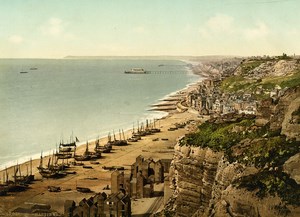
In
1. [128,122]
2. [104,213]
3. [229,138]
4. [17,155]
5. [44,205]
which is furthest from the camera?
[128,122]

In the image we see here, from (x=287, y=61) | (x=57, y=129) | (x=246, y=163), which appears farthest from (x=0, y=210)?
(x=287, y=61)

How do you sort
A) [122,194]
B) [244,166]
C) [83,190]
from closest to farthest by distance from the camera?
1. [244,166]
2. [122,194]
3. [83,190]

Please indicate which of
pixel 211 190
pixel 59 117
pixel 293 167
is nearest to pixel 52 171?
pixel 211 190

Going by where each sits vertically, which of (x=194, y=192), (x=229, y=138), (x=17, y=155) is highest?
(x=229, y=138)

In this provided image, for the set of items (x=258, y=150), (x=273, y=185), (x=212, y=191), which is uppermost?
(x=258, y=150)

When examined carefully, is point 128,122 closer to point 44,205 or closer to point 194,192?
point 44,205

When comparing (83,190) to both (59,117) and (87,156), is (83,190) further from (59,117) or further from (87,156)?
(59,117)

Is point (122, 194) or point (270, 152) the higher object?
point (270, 152)

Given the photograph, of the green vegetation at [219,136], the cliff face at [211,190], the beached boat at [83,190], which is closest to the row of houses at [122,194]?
the beached boat at [83,190]
